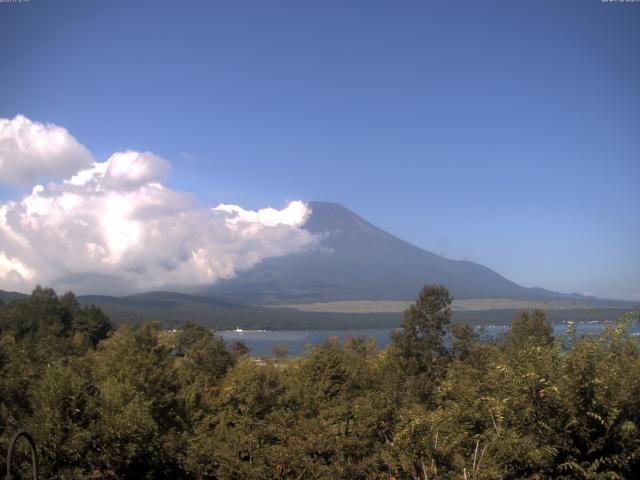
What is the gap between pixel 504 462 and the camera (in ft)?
27.8

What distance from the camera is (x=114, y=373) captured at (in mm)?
22156

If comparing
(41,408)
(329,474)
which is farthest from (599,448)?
(41,408)

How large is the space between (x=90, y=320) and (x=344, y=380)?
49.0 meters

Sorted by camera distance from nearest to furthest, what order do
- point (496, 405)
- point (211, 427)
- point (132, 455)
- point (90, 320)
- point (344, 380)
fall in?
point (496, 405), point (132, 455), point (211, 427), point (344, 380), point (90, 320)

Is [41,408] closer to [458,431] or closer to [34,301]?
[458,431]

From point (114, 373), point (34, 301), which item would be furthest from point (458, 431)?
point (34, 301)

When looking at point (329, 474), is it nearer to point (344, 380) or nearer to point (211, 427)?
point (211, 427)

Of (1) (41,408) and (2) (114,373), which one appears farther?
(2) (114,373)

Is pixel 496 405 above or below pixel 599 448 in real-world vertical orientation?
above

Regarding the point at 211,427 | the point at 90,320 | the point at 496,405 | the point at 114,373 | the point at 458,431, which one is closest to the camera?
the point at 496,405

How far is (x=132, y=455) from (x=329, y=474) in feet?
14.2

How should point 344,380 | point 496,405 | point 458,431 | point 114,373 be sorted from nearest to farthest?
point 496,405, point 458,431, point 114,373, point 344,380

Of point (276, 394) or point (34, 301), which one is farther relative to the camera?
point (34, 301)

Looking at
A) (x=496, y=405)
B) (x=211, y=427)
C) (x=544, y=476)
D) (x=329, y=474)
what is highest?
(x=496, y=405)
